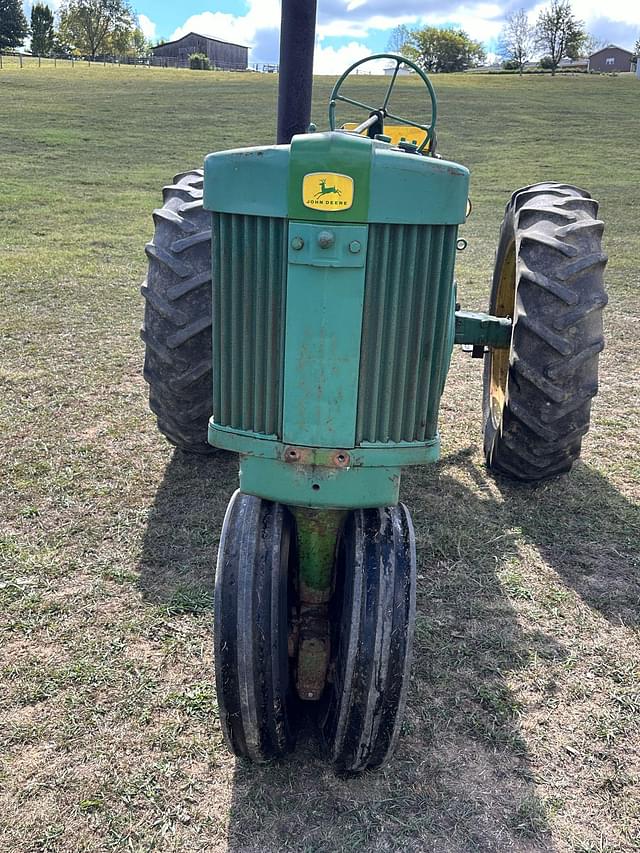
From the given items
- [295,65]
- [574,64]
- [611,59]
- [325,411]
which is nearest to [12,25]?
[574,64]

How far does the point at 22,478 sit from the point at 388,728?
9.17 feet

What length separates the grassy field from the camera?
98.2 inches

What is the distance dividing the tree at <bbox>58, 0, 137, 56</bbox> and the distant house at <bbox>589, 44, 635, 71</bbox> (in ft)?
182

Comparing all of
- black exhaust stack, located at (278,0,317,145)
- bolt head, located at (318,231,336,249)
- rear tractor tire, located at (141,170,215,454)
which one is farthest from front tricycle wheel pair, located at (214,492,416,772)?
black exhaust stack, located at (278,0,317,145)

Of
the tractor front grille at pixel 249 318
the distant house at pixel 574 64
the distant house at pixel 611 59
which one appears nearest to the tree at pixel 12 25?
the distant house at pixel 574 64

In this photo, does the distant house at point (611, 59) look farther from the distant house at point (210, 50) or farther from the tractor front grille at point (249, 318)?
the tractor front grille at point (249, 318)

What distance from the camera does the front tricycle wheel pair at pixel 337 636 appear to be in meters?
2.41

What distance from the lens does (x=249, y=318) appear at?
2.40 m

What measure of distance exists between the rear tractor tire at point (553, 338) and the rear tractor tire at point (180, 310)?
1.55 meters

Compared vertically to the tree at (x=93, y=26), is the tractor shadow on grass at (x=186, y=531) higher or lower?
lower

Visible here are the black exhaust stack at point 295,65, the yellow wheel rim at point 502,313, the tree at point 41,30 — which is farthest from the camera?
the tree at point 41,30

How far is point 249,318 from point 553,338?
6.33ft

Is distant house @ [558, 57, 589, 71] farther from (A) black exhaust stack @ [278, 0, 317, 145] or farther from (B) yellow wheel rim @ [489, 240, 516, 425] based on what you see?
(A) black exhaust stack @ [278, 0, 317, 145]

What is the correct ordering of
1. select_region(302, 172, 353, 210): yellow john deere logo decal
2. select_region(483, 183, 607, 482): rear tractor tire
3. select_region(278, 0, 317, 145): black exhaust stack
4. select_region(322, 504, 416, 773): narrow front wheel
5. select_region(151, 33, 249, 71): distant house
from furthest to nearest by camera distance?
select_region(151, 33, 249, 71): distant house → select_region(483, 183, 607, 482): rear tractor tire → select_region(278, 0, 317, 145): black exhaust stack → select_region(322, 504, 416, 773): narrow front wheel → select_region(302, 172, 353, 210): yellow john deere logo decal
